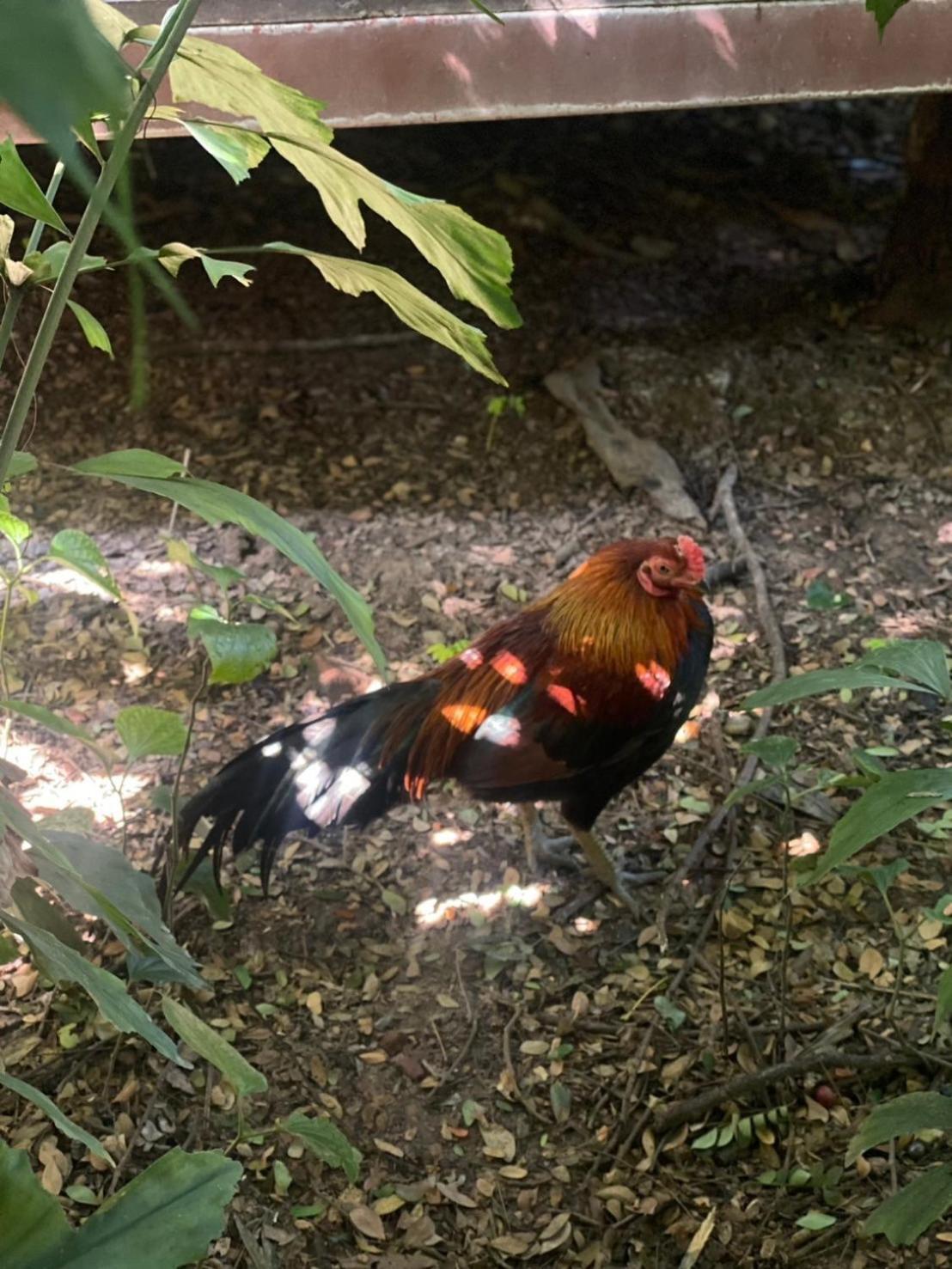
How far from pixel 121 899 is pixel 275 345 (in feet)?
10.4

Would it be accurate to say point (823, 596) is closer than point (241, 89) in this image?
No

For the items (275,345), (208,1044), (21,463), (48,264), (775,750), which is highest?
(48,264)

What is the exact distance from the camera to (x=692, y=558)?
264 cm

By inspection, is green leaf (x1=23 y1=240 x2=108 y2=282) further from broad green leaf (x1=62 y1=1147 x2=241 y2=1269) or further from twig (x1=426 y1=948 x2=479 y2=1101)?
twig (x1=426 y1=948 x2=479 y2=1101)

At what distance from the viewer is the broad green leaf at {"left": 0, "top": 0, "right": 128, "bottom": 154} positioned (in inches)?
14.0

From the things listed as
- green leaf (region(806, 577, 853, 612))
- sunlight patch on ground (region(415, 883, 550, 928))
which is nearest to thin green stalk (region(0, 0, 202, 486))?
sunlight patch on ground (region(415, 883, 550, 928))

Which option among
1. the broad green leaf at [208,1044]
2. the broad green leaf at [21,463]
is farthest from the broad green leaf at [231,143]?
the broad green leaf at [208,1044]

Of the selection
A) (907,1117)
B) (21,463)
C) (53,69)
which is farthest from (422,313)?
(907,1117)

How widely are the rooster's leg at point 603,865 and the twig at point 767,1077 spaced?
55 centimetres

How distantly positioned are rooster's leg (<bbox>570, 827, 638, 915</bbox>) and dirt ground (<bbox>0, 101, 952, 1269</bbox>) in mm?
49

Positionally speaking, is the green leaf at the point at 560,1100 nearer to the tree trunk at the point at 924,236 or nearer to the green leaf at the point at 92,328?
the green leaf at the point at 92,328

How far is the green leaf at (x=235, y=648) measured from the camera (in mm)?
2113

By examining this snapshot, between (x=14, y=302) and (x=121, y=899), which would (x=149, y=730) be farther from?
(x=14, y=302)

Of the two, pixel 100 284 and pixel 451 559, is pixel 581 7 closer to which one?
pixel 451 559
